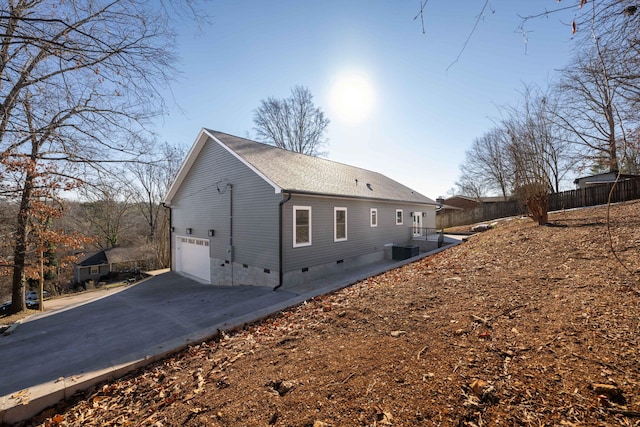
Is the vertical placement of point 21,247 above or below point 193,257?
above

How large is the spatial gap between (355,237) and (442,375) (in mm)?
9414

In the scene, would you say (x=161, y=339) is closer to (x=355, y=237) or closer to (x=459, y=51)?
(x=459, y=51)

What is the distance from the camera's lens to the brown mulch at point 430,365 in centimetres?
208

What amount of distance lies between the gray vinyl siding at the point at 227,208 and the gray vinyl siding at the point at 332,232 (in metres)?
0.52

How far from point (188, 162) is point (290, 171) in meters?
5.62

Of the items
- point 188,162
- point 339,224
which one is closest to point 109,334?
point 339,224

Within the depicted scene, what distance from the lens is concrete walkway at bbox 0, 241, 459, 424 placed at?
3.99 metres

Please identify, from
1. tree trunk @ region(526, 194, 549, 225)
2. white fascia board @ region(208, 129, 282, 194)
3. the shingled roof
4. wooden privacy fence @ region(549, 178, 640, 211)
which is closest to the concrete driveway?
white fascia board @ region(208, 129, 282, 194)

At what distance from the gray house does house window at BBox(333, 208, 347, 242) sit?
0.04 m

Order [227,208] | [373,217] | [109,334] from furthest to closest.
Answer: [373,217], [227,208], [109,334]

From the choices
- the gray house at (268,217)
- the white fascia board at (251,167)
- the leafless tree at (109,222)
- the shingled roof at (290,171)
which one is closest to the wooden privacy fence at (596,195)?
the gray house at (268,217)

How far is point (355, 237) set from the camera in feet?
39.0

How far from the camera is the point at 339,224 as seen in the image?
11102mm

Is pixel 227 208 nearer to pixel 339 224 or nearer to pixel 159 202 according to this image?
pixel 339 224
